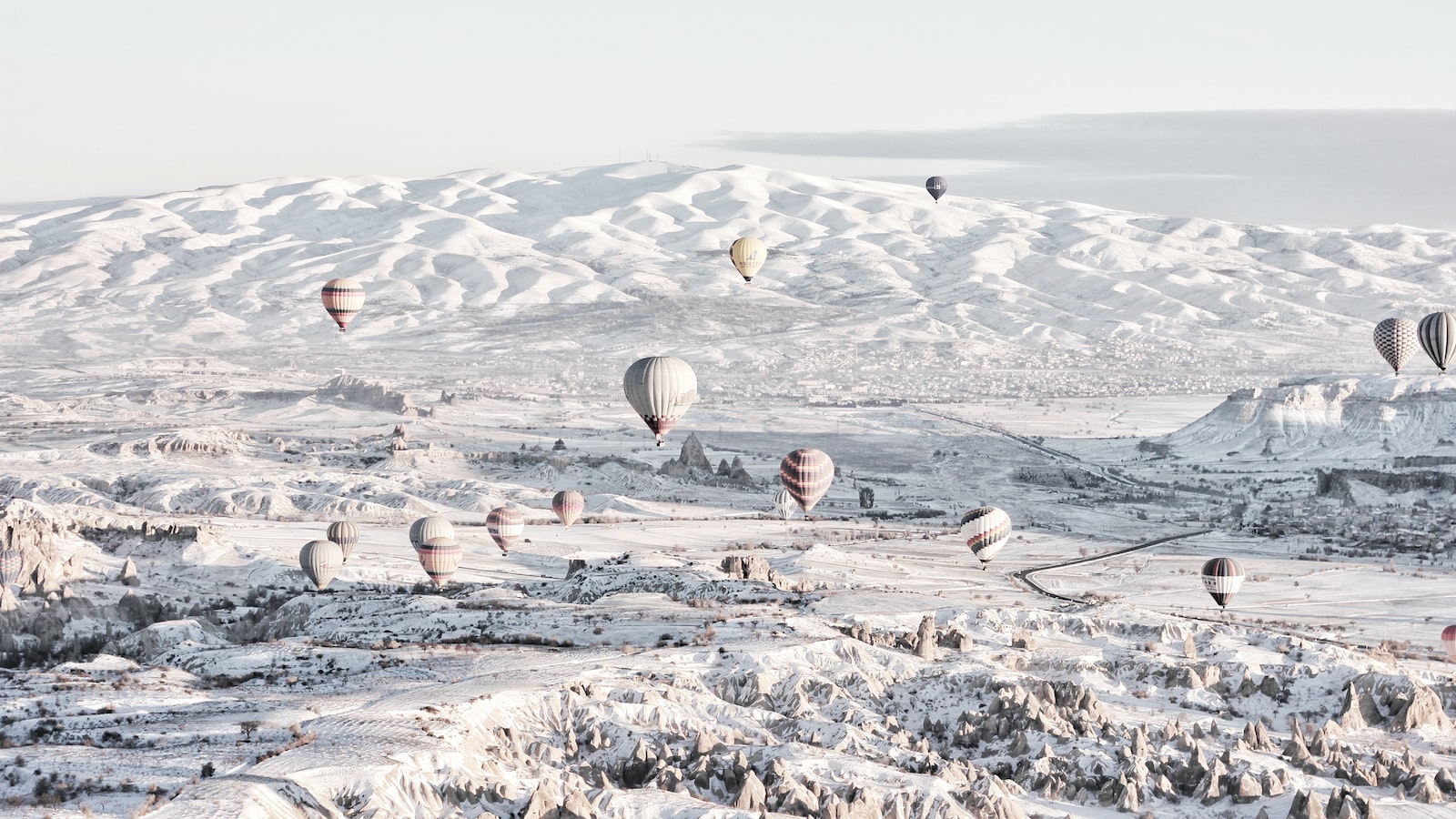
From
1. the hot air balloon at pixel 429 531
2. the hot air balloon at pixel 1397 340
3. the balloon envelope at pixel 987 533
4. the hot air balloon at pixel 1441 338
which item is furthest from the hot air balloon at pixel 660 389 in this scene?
the hot air balloon at pixel 1397 340

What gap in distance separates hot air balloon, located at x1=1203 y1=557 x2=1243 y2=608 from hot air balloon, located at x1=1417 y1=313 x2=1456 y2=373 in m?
31.1

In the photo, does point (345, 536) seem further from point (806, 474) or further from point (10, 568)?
point (806, 474)

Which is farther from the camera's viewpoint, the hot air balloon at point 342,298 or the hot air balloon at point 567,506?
the hot air balloon at point 342,298

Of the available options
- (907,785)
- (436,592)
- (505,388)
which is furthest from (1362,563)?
(505,388)

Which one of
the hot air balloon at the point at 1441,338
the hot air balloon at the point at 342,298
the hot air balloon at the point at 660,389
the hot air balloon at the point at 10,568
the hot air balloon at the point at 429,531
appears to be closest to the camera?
the hot air balloon at the point at 10,568

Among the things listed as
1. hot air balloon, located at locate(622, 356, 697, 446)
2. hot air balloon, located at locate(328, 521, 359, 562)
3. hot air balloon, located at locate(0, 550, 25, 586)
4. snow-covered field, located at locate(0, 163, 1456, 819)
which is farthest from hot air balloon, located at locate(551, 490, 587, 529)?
hot air balloon, located at locate(0, 550, 25, 586)

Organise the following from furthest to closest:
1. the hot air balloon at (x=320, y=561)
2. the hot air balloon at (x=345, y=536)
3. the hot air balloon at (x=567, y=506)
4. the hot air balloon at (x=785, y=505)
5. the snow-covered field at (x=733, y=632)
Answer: the hot air balloon at (x=785, y=505)
the hot air balloon at (x=567, y=506)
the hot air balloon at (x=345, y=536)
the hot air balloon at (x=320, y=561)
the snow-covered field at (x=733, y=632)

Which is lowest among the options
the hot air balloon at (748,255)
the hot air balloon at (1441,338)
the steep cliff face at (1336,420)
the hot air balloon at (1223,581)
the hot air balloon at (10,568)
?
the steep cliff face at (1336,420)

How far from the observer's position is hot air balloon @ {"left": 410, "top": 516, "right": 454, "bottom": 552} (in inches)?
2312

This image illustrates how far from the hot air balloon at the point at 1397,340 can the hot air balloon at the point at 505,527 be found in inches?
1925

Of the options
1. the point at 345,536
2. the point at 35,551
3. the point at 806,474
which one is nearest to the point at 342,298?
the point at 345,536

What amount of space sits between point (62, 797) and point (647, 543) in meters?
48.6

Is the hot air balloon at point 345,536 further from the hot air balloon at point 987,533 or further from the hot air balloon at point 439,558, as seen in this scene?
the hot air balloon at point 987,533

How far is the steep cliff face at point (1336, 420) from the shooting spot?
11081 centimetres
